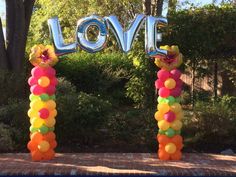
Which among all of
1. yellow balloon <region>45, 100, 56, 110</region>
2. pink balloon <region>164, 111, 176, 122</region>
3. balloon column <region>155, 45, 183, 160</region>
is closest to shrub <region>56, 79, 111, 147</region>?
yellow balloon <region>45, 100, 56, 110</region>

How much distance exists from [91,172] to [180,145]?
208cm

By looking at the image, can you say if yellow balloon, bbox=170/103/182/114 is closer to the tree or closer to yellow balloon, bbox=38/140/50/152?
yellow balloon, bbox=38/140/50/152

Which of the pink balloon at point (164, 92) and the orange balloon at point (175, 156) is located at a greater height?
the pink balloon at point (164, 92)

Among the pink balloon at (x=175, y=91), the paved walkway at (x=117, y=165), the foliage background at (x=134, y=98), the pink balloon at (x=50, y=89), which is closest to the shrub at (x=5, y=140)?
the foliage background at (x=134, y=98)

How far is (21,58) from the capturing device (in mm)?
13039

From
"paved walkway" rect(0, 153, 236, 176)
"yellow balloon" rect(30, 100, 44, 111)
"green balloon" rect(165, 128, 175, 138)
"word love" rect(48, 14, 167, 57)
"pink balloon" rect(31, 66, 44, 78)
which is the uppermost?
"word love" rect(48, 14, 167, 57)

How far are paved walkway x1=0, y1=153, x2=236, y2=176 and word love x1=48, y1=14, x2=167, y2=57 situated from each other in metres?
1.95

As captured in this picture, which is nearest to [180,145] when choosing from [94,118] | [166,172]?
[166,172]

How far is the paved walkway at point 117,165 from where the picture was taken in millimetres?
7402

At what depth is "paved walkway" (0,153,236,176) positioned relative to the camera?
740 cm

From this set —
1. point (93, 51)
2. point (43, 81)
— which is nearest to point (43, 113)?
point (43, 81)

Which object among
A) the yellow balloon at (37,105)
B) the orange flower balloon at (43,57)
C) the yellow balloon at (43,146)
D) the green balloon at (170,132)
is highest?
the orange flower balloon at (43,57)

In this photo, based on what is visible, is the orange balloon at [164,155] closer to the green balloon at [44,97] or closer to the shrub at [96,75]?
the green balloon at [44,97]

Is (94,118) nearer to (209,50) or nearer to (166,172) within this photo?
(166,172)
